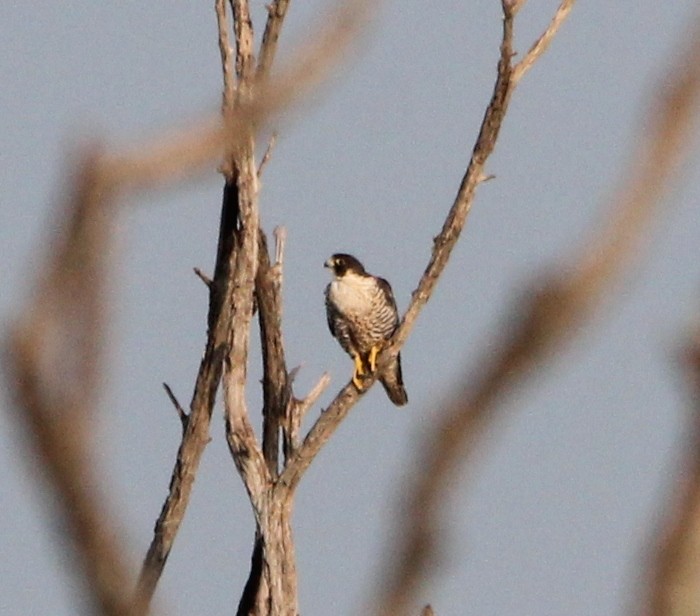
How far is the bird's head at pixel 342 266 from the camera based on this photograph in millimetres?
11102

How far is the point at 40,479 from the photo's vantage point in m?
1.04

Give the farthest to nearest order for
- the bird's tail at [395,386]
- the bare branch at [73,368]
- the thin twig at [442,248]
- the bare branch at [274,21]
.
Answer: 1. the bird's tail at [395,386]
2. the bare branch at [274,21]
3. the thin twig at [442,248]
4. the bare branch at [73,368]

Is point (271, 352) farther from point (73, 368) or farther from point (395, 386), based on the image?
point (73, 368)

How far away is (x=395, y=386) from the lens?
11453 millimetres

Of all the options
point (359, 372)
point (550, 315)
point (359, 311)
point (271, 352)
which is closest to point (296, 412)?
point (271, 352)

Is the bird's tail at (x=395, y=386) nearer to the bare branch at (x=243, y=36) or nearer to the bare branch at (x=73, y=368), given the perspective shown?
the bare branch at (x=243, y=36)

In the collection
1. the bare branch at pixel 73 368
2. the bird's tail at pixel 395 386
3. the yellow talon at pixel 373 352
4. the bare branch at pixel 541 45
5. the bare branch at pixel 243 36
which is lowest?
the bare branch at pixel 73 368

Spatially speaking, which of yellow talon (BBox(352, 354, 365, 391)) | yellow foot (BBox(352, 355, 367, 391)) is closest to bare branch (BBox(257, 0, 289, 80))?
yellow foot (BBox(352, 355, 367, 391))

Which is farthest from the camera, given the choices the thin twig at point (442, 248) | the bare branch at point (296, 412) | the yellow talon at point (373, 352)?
the yellow talon at point (373, 352)

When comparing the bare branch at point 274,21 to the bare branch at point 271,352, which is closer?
the bare branch at point 274,21

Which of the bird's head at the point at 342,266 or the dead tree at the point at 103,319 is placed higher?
the bird's head at the point at 342,266

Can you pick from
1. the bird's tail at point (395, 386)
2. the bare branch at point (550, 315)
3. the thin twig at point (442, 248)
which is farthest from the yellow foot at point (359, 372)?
the bare branch at point (550, 315)

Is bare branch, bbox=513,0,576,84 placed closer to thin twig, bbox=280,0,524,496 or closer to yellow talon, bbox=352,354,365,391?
thin twig, bbox=280,0,524,496

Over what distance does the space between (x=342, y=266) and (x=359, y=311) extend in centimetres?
45
